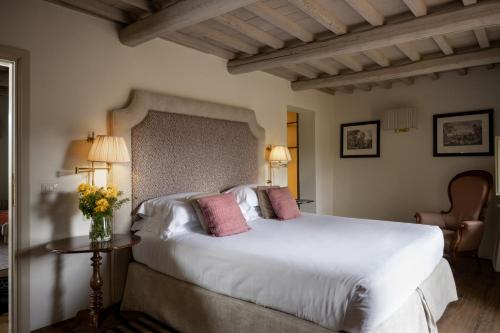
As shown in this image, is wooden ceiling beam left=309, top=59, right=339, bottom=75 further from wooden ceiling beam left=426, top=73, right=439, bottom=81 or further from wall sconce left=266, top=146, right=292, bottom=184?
wooden ceiling beam left=426, top=73, right=439, bottom=81

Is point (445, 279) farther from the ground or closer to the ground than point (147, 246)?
closer to the ground

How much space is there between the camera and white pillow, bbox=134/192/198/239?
9.02 ft

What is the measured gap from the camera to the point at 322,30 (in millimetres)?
3217

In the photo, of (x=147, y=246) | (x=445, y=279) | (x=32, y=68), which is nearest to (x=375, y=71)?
(x=445, y=279)

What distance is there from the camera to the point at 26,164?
7.97ft

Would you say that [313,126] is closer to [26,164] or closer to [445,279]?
[445,279]

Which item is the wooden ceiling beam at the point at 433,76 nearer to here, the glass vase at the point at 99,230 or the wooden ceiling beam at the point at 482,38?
the wooden ceiling beam at the point at 482,38

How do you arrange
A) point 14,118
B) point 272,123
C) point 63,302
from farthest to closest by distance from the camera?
point 272,123 < point 63,302 < point 14,118

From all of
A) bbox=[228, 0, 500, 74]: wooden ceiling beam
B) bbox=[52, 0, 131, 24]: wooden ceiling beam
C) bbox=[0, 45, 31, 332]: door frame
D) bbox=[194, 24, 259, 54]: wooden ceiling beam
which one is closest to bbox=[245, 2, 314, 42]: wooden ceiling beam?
bbox=[228, 0, 500, 74]: wooden ceiling beam

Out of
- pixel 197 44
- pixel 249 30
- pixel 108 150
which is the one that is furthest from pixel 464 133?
pixel 108 150

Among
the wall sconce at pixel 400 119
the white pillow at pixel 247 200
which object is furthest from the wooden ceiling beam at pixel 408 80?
the white pillow at pixel 247 200

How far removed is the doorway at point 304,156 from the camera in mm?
5492

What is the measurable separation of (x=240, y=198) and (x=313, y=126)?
7.99 feet

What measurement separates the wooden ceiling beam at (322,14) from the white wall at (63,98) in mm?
1452
